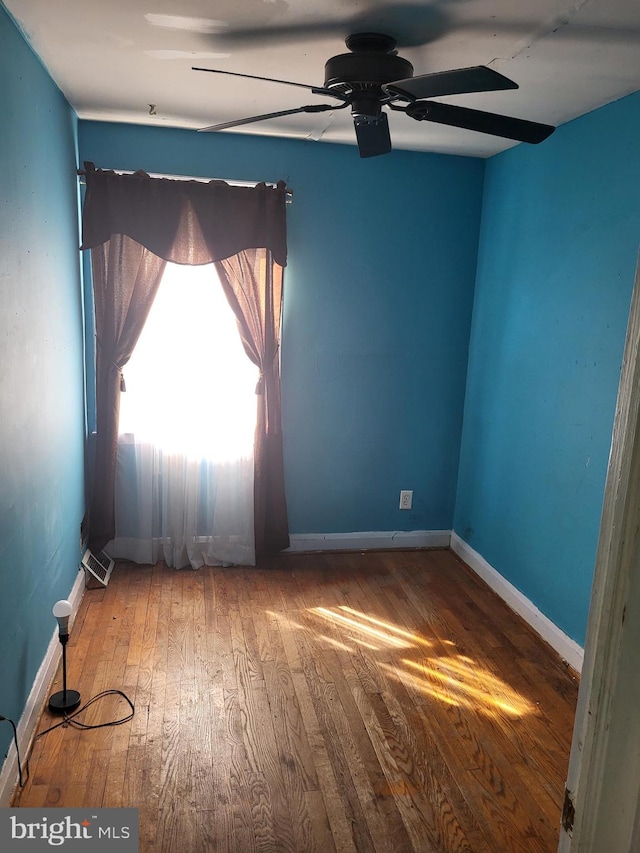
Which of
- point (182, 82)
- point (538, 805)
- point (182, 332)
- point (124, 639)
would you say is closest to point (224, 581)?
point (124, 639)

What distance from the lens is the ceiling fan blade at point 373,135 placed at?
223 centimetres

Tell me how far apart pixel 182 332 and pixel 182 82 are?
4.37ft

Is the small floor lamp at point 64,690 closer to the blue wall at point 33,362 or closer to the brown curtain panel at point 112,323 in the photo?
the blue wall at point 33,362

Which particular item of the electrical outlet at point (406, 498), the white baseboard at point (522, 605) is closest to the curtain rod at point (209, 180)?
the electrical outlet at point (406, 498)

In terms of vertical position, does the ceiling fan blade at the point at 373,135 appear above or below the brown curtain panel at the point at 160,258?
above

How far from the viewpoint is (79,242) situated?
3332mm

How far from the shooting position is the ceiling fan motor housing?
6.82 feet

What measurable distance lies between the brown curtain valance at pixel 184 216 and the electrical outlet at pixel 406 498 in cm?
163

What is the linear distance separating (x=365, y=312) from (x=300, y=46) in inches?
69.6

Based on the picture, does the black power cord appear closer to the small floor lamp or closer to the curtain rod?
the small floor lamp

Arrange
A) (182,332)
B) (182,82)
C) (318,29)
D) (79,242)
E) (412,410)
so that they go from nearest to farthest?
(318,29), (182,82), (79,242), (182,332), (412,410)

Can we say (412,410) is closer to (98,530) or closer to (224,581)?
(224,581)

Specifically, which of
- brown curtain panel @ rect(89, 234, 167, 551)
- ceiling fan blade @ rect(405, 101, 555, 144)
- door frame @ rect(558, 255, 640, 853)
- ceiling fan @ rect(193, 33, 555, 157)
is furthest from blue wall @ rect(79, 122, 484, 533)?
door frame @ rect(558, 255, 640, 853)

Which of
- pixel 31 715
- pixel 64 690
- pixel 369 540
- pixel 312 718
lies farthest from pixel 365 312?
pixel 31 715
